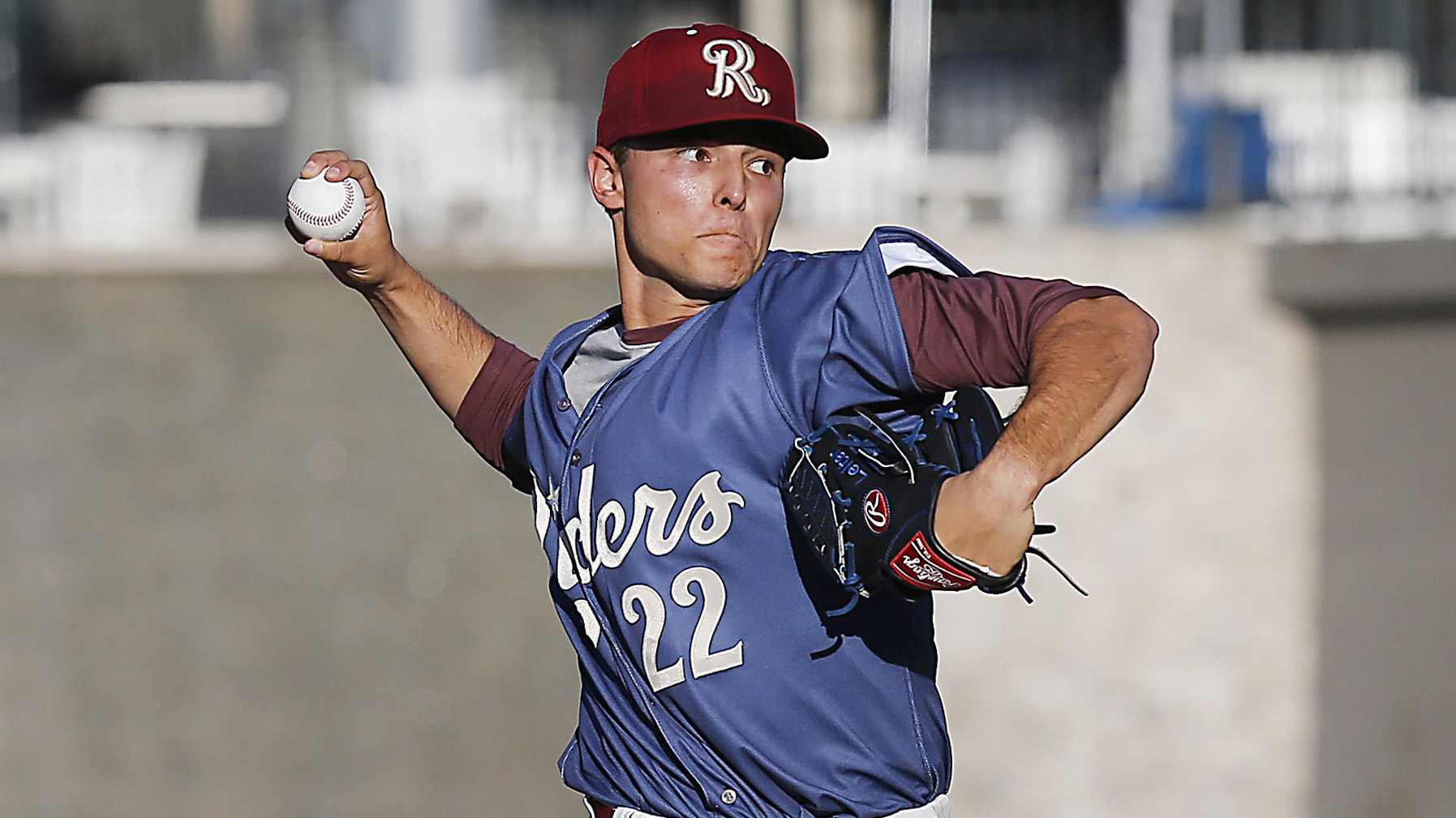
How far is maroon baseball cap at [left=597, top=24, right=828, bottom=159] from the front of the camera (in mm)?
2014

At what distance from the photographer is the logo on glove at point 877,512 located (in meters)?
1.78

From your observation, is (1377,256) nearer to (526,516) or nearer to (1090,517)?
(1090,517)

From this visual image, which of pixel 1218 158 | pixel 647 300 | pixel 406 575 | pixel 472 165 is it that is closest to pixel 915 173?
pixel 1218 158

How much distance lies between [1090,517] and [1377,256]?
4.63 feet

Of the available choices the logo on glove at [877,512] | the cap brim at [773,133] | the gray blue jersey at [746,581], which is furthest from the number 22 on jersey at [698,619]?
the cap brim at [773,133]

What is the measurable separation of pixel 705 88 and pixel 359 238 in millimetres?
680

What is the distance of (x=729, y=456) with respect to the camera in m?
2.00

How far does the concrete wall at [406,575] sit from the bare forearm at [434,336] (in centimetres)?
312

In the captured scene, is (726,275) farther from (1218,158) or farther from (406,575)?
(1218,158)

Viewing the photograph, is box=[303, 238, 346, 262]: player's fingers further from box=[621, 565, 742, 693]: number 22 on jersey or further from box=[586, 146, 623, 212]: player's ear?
box=[621, 565, 742, 693]: number 22 on jersey

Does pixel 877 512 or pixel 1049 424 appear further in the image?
pixel 877 512

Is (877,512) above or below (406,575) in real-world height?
above

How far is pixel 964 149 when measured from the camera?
9156 mm

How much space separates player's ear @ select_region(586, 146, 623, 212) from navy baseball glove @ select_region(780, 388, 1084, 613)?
1.58ft
